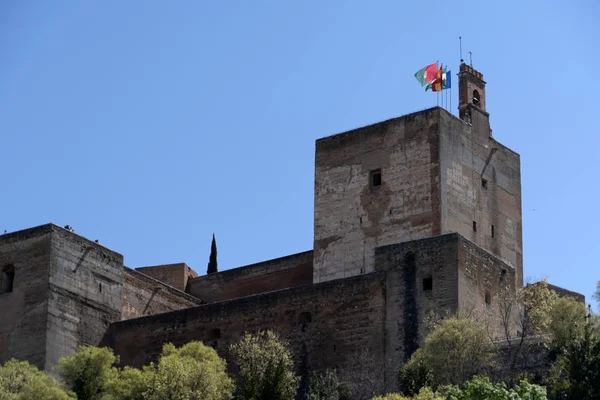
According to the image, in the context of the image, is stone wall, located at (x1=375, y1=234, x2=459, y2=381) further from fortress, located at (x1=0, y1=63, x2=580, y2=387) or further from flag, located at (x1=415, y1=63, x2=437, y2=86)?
flag, located at (x1=415, y1=63, x2=437, y2=86)

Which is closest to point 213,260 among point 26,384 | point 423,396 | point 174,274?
point 174,274

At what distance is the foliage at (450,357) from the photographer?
42.4m

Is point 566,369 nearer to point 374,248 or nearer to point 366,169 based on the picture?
point 374,248

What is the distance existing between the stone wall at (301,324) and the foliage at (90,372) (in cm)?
365

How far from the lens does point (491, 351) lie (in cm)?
4372

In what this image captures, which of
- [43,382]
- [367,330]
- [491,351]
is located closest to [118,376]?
[43,382]

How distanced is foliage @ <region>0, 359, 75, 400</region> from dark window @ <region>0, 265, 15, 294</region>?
13.9ft

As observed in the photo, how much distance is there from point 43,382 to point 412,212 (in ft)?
43.5

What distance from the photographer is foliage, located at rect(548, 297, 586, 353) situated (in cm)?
4247

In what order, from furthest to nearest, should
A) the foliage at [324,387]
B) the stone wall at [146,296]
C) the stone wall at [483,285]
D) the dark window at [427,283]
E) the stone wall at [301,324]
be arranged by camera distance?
the stone wall at [146,296] → the stone wall at [301,324] → the dark window at [427,283] → the stone wall at [483,285] → the foliage at [324,387]

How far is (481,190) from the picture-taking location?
54719mm

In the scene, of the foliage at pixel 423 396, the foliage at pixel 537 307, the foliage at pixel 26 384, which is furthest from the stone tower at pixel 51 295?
the foliage at pixel 423 396

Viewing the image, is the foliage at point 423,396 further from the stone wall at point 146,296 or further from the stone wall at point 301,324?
the stone wall at point 146,296

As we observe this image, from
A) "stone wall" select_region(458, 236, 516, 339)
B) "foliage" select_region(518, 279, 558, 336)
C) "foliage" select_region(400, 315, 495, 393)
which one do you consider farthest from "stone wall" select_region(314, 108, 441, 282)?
"foliage" select_region(400, 315, 495, 393)
